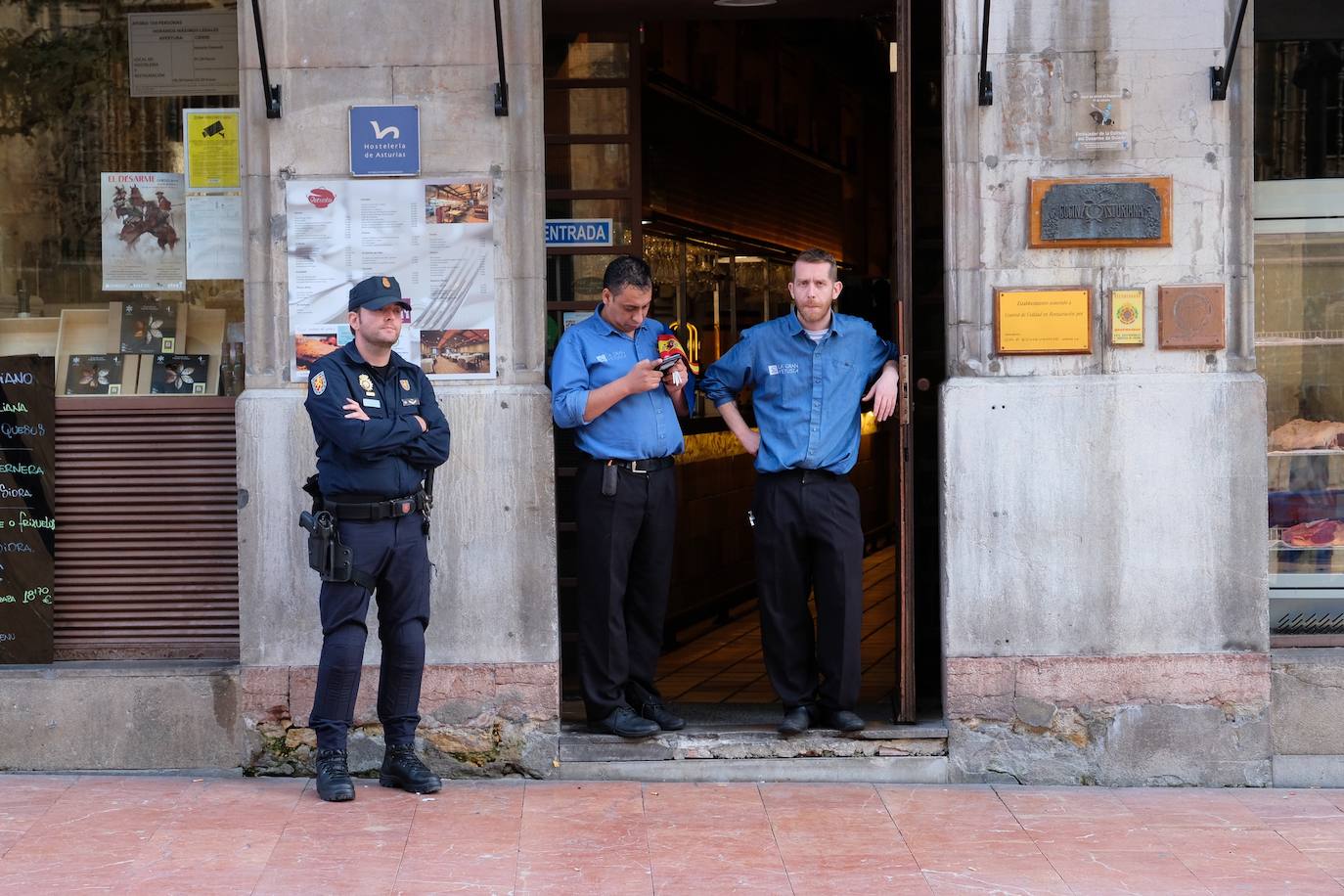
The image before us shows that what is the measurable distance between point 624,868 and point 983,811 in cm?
154

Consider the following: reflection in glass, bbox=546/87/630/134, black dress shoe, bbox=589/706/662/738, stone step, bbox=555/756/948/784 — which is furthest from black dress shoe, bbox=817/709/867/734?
reflection in glass, bbox=546/87/630/134

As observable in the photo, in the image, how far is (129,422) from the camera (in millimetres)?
6887

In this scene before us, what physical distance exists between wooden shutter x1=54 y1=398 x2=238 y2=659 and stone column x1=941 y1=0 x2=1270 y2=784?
3143mm

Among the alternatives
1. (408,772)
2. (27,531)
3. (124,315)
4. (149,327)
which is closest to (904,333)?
(408,772)

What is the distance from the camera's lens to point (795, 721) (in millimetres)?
6578

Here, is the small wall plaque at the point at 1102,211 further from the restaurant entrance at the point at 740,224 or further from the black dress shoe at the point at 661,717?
the black dress shoe at the point at 661,717

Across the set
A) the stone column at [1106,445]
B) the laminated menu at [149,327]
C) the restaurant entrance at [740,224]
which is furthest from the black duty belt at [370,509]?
the stone column at [1106,445]

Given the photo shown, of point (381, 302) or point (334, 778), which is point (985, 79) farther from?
point (334, 778)

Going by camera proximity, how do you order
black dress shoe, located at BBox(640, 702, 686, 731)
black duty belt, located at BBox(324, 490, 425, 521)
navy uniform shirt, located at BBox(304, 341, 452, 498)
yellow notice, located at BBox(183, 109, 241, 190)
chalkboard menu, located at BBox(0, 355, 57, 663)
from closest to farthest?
navy uniform shirt, located at BBox(304, 341, 452, 498)
black duty belt, located at BBox(324, 490, 425, 521)
black dress shoe, located at BBox(640, 702, 686, 731)
chalkboard menu, located at BBox(0, 355, 57, 663)
yellow notice, located at BBox(183, 109, 241, 190)

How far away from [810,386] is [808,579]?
834 mm

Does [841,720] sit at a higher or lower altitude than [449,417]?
lower

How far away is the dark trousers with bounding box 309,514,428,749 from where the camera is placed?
6016mm

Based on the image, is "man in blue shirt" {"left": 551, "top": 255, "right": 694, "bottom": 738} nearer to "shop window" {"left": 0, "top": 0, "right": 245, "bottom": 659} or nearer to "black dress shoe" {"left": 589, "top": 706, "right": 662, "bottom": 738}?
"black dress shoe" {"left": 589, "top": 706, "right": 662, "bottom": 738}

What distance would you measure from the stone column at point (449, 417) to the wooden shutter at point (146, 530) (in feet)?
1.23
